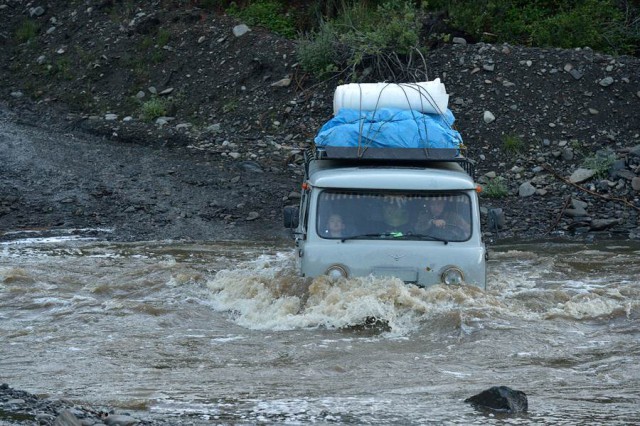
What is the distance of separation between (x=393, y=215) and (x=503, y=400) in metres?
3.07

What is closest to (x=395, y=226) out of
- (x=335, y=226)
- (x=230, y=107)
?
(x=335, y=226)

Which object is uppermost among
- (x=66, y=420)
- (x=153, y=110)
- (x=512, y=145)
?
(x=153, y=110)

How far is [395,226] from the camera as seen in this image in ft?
34.6

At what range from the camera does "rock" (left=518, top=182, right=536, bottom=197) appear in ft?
56.4

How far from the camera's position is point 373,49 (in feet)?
64.3

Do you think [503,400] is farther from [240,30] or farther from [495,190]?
[240,30]

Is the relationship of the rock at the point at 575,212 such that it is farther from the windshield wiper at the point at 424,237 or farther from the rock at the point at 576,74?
the windshield wiper at the point at 424,237

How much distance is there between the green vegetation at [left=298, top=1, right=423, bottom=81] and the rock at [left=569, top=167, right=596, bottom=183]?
11.8 feet

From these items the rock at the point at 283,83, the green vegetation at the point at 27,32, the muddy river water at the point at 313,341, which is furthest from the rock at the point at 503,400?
the green vegetation at the point at 27,32

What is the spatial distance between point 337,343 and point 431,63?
10715 millimetres

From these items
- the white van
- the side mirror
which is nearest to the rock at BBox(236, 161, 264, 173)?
the side mirror

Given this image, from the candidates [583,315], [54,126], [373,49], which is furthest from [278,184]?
[583,315]

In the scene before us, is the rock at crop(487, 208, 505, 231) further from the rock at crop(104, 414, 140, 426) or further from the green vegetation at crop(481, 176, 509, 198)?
the green vegetation at crop(481, 176, 509, 198)

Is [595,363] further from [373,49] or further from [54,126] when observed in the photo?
[54,126]
